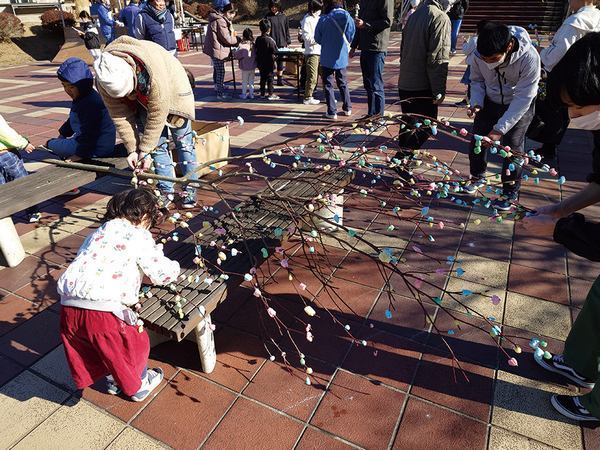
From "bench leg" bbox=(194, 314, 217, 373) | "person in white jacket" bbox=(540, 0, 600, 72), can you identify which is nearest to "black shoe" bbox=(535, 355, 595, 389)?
"bench leg" bbox=(194, 314, 217, 373)

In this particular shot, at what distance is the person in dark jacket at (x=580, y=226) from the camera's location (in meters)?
1.53

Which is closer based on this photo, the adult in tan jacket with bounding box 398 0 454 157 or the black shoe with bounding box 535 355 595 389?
the black shoe with bounding box 535 355 595 389

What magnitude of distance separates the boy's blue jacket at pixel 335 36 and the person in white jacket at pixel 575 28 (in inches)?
118

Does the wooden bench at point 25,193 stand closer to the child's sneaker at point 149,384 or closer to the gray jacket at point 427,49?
the child's sneaker at point 149,384

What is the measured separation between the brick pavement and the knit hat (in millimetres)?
1480

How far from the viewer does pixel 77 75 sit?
364cm

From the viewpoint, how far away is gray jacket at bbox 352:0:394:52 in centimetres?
573

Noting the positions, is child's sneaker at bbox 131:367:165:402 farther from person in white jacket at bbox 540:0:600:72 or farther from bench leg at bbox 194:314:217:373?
person in white jacket at bbox 540:0:600:72

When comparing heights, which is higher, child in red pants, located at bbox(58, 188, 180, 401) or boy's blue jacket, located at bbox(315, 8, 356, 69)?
boy's blue jacket, located at bbox(315, 8, 356, 69)

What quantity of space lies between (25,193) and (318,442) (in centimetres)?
278

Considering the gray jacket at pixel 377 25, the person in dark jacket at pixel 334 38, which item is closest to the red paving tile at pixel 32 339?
the gray jacket at pixel 377 25

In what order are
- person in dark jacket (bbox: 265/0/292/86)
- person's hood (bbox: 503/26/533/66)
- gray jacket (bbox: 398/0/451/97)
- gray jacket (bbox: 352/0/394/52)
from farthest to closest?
person in dark jacket (bbox: 265/0/292/86), gray jacket (bbox: 352/0/394/52), gray jacket (bbox: 398/0/451/97), person's hood (bbox: 503/26/533/66)

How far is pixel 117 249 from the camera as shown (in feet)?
6.48

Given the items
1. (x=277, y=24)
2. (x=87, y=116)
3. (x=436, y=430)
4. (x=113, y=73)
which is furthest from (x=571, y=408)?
(x=277, y=24)
